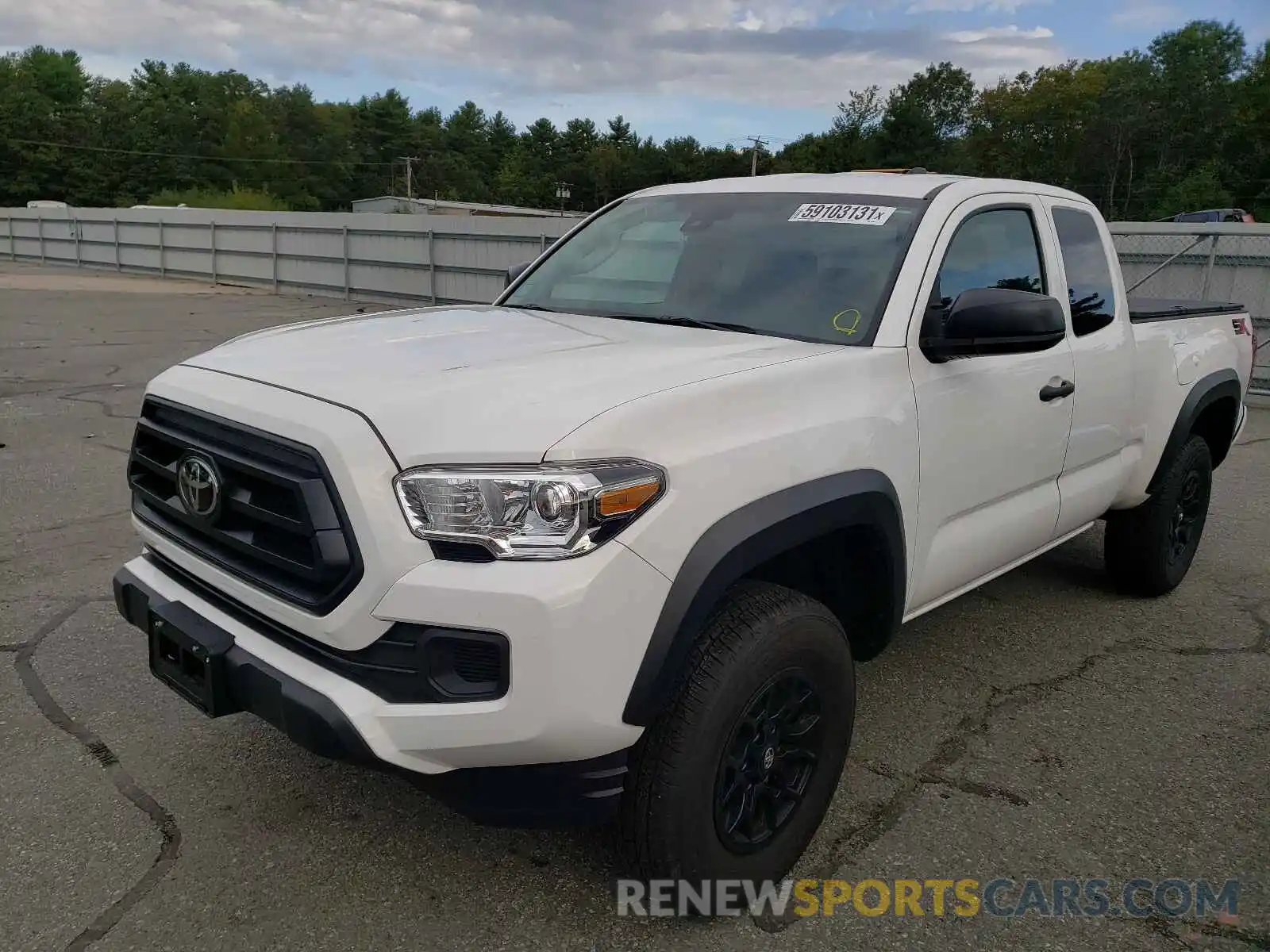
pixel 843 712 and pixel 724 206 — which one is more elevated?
pixel 724 206

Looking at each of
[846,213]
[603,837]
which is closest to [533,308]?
[846,213]

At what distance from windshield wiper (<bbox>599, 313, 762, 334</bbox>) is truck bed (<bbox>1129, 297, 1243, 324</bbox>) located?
2.14 metres

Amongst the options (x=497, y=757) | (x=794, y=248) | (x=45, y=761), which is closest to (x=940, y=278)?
(x=794, y=248)

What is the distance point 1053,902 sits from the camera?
99.6 inches

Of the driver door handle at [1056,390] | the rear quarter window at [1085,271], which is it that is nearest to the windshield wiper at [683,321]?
the driver door handle at [1056,390]

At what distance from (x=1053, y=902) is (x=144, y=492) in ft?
8.73

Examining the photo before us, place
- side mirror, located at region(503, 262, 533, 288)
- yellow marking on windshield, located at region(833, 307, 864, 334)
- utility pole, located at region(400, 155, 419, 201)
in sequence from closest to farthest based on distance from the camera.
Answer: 1. yellow marking on windshield, located at region(833, 307, 864, 334)
2. side mirror, located at region(503, 262, 533, 288)
3. utility pole, located at region(400, 155, 419, 201)

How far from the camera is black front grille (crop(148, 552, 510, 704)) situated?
1907 mm

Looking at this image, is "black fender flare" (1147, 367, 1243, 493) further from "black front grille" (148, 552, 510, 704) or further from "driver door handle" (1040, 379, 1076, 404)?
"black front grille" (148, 552, 510, 704)

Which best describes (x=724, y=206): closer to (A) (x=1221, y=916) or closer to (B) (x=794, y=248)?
(B) (x=794, y=248)

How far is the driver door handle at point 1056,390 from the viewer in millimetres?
3371

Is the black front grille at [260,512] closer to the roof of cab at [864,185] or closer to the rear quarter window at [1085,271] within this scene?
the roof of cab at [864,185]

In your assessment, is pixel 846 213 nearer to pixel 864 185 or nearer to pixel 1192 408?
pixel 864 185

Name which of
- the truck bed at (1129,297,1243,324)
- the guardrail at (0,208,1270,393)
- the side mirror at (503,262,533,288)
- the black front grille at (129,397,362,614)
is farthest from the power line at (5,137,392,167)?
the black front grille at (129,397,362,614)
